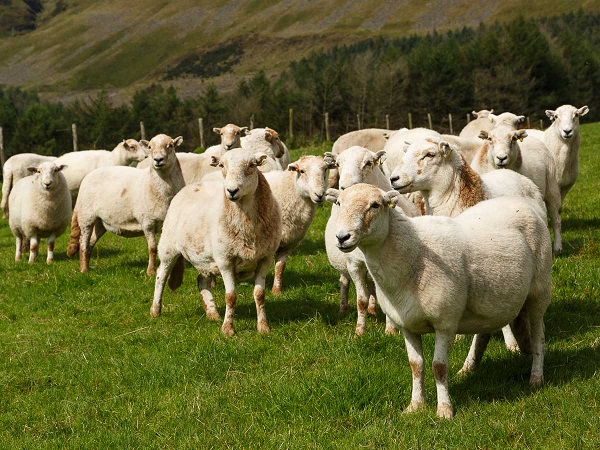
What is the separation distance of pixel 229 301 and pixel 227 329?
30 cm

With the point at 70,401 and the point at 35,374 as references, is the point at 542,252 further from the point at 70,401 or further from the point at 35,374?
the point at 35,374

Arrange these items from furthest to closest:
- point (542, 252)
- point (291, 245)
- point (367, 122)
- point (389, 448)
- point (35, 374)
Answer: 1. point (367, 122)
2. point (291, 245)
3. point (35, 374)
4. point (542, 252)
5. point (389, 448)

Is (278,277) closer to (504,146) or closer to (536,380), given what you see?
(504,146)

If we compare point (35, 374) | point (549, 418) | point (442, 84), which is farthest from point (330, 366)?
point (442, 84)

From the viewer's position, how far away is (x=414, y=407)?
507cm

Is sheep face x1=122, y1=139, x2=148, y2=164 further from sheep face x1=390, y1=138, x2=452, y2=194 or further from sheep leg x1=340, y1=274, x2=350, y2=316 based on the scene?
sheep face x1=390, y1=138, x2=452, y2=194

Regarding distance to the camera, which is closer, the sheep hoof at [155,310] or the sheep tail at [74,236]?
the sheep hoof at [155,310]

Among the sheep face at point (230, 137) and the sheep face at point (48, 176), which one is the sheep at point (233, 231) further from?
the sheep face at point (48, 176)

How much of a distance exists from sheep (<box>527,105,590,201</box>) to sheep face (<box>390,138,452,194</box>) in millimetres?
5066

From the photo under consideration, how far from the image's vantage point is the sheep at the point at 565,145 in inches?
463

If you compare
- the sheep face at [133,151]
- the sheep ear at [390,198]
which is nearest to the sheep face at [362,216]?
the sheep ear at [390,198]

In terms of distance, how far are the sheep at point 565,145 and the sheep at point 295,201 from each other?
14.9 feet

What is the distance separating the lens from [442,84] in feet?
210

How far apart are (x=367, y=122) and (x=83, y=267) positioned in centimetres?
5203
